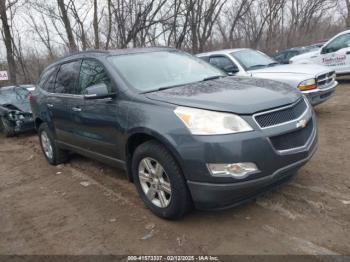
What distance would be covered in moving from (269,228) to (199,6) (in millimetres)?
20186

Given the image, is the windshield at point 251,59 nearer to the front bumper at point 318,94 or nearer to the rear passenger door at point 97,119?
the front bumper at point 318,94

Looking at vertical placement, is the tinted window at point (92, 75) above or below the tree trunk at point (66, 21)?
below

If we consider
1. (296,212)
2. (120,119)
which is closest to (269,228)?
(296,212)

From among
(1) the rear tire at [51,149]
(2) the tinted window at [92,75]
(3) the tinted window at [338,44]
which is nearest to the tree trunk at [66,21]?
(1) the rear tire at [51,149]

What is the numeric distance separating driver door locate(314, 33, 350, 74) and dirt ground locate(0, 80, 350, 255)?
6.31 meters

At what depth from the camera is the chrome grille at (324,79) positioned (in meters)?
6.36

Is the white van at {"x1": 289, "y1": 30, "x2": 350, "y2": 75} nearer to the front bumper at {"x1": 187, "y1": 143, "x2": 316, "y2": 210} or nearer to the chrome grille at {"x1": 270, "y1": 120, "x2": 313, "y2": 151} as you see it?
the chrome grille at {"x1": 270, "y1": 120, "x2": 313, "y2": 151}

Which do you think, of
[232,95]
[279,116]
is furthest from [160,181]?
[279,116]

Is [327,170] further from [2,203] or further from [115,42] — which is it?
[115,42]

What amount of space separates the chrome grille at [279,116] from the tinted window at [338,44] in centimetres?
827

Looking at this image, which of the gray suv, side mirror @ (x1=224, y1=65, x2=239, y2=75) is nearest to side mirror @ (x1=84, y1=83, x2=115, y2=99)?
the gray suv

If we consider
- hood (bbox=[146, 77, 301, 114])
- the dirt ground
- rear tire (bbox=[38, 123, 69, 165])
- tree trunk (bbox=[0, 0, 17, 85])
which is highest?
tree trunk (bbox=[0, 0, 17, 85])

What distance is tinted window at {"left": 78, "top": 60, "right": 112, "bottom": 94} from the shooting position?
3914 mm

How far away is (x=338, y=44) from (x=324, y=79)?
469cm
